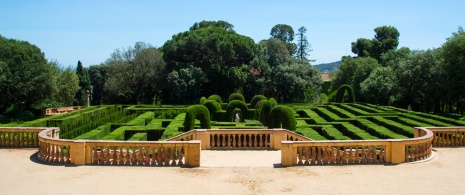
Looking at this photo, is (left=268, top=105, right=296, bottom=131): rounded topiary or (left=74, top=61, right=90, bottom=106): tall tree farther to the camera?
(left=74, top=61, right=90, bottom=106): tall tree

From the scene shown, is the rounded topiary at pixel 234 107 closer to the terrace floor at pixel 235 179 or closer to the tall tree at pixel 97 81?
the terrace floor at pixel 235 179

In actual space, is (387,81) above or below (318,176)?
above

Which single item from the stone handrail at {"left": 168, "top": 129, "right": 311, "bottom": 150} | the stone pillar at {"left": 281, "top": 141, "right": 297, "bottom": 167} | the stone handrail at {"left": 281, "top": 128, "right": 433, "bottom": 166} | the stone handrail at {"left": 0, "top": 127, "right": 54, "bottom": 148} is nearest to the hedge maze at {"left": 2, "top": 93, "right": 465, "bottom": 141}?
the stone handrail at {"left": 168, "top": 129, "right": 311, "bottom": 150}

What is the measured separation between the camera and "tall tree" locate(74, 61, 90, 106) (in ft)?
218

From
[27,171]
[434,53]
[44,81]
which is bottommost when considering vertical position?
[27,171]

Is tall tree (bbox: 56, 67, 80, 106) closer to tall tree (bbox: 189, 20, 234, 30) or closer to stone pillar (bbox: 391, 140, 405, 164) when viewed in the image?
tall tree (bbox: 189, 20, 234, 30)

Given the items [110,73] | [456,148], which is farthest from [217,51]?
[456,148]

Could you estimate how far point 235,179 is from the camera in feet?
42.3

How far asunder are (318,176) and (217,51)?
139 ft

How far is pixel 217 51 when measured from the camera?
179 feet

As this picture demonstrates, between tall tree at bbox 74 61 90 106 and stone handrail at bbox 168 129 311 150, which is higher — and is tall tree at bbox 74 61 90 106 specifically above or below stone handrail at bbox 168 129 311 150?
above

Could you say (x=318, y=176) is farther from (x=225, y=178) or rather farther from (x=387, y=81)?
(x=387, y=81)

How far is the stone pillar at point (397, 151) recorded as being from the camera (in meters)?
14.8

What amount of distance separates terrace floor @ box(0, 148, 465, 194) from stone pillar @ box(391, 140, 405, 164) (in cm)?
28
